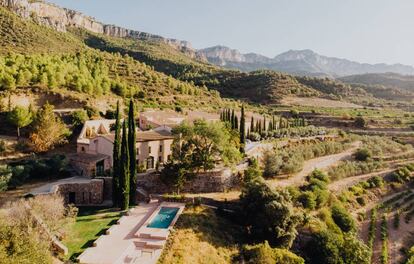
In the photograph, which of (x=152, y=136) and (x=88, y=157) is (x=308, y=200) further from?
(x=88, y=157)

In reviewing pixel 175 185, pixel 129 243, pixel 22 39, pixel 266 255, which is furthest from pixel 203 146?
pixel 22 39

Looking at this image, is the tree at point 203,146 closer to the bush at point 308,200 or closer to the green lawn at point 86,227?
the bush at point 308,200

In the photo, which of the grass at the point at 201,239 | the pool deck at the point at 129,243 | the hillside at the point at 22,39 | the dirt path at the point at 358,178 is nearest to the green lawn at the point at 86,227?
the pool deck at the point at 129,243

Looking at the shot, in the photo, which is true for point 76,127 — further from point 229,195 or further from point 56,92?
point 229,195

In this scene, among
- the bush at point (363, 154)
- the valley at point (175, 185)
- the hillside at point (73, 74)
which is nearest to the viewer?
the valley at point (175, 185)

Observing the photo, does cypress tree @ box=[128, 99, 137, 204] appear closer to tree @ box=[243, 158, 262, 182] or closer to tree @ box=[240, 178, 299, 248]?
tree @ box=[240, 178, 299, 248]

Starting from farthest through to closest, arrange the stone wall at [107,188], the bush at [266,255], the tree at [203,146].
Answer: the tree at [203,146] → the stone wall at [107,188] → the bush at [266,255]

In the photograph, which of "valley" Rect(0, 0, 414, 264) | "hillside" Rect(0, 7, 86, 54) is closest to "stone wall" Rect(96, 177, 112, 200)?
"valley" Rect(0, 0, 414, 264)
